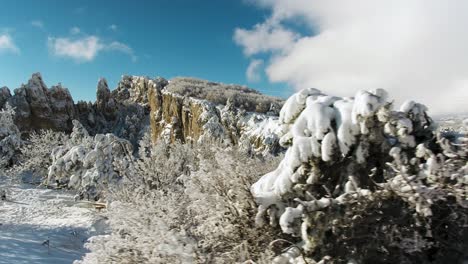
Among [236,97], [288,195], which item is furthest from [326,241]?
[236,97]

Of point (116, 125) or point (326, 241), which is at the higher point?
point (116, 125)

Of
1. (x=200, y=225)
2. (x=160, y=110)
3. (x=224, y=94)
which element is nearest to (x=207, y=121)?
(x=224, y=94)

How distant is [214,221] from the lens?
Answer: 5.13 metres

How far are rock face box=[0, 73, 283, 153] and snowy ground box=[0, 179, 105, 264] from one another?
9511mm

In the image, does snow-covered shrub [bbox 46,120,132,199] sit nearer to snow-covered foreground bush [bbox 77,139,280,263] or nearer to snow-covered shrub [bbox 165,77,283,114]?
snow-covered foreground bush [bbox 77,139,280,263]

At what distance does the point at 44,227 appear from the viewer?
17.2m

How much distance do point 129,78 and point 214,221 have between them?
74884 millimetres

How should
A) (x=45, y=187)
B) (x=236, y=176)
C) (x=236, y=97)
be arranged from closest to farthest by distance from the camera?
(x=236, y=176) → (x=45, y=187) → (x=236, y=97)

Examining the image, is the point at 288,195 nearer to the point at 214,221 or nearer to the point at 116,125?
the point at 214,221

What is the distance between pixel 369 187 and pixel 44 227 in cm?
1607

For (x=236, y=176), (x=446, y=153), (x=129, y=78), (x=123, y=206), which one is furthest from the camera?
(x=129, y=78)

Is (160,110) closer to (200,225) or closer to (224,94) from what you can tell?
(224,94)

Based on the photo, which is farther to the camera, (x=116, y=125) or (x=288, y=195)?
(x=116, y=125)

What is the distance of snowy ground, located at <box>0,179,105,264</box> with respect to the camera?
45.2ft
